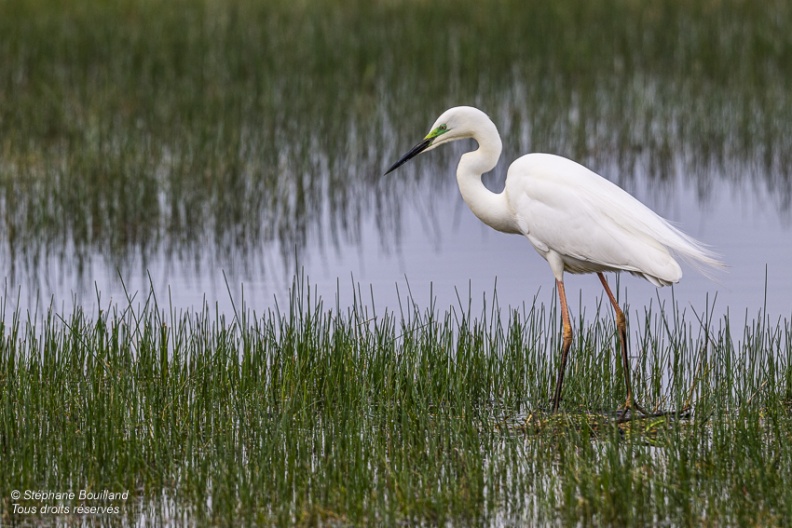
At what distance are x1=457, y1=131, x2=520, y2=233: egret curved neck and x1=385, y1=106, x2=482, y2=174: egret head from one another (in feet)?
0.30

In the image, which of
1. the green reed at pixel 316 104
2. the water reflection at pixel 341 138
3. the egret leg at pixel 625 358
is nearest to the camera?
the egret leg at pixel 625 358

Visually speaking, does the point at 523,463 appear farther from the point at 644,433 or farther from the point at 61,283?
the point at 61,283

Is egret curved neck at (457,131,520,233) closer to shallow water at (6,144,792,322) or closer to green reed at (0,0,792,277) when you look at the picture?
shallow water at (6,144,792,322)

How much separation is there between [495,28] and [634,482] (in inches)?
478

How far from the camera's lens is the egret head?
270 inches

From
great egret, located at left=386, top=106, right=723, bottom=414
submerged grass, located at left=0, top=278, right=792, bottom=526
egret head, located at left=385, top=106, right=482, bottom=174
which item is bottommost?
submerged grass, located at left=0, top=278, right=792, bottom=526

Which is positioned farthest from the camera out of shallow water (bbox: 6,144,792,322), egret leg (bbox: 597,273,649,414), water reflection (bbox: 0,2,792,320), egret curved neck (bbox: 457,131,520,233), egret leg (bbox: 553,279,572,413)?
water reflection (bbox: 0,2,792,320)

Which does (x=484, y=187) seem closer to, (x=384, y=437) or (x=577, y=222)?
(x=577, y=222)

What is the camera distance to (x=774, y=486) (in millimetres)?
4809

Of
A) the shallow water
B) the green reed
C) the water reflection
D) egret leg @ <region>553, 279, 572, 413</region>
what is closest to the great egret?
egret leg @ <region>553, 279, 572, 413</region>

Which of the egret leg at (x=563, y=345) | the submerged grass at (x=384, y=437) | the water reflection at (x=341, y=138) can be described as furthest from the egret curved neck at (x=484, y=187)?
the water reflection at (x=341, y=138)

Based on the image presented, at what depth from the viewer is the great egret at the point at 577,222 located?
6266 millimetres

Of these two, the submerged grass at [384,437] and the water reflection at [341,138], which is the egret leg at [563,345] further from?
the water reflection at [341,138]

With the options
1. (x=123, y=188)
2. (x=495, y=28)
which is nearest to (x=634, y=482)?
(x=123, y=188)
